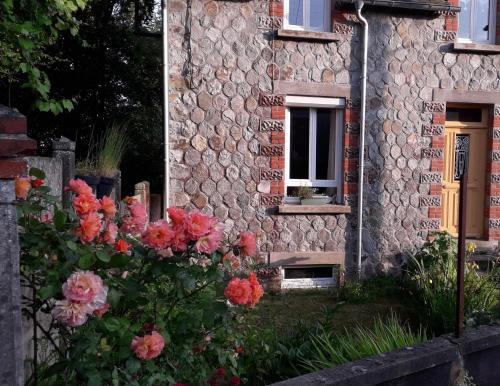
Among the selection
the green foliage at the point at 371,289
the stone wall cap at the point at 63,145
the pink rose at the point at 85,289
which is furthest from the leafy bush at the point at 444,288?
the stone wall cap at the point at 63,145

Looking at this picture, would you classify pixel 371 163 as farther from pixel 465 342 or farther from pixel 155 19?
pixel 155 19

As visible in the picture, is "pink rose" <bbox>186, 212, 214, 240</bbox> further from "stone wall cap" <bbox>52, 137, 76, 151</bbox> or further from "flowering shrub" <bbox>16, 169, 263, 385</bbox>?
"stone wall cap" <bbox>52, 137, 76, 151</bbox>

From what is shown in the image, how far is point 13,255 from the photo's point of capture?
1927 mm

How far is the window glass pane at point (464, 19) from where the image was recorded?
26.1 feet

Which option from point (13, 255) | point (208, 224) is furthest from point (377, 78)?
point (13, 255)

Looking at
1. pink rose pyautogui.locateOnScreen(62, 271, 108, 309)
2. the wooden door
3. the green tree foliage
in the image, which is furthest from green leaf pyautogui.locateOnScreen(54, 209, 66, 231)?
the green tree foliage

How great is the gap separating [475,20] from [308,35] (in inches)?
113

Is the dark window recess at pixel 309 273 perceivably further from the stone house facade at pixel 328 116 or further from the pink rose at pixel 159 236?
the pink rose at pixel 159 236

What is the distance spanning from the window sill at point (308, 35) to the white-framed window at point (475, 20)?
7.28ft

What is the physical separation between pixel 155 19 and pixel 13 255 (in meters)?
11.5

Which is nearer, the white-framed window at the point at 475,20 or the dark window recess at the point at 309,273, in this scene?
the dark window recess at the point at 309,273

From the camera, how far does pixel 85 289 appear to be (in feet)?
6.34

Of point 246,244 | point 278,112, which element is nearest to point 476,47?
point 278,112

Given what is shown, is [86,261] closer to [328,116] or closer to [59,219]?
[59,219]
